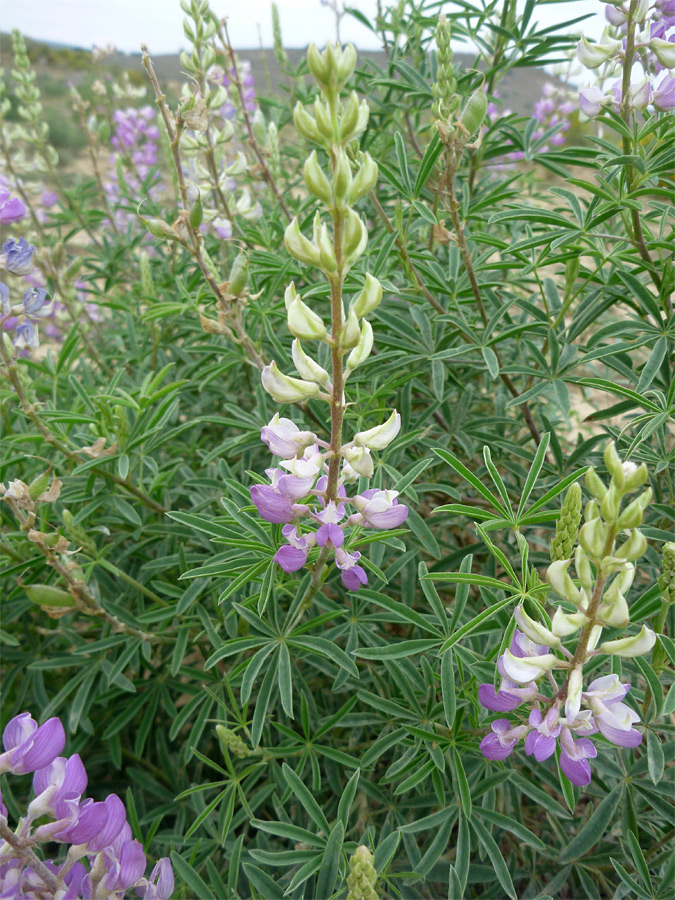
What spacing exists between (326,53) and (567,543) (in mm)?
760

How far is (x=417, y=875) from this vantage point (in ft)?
4.11

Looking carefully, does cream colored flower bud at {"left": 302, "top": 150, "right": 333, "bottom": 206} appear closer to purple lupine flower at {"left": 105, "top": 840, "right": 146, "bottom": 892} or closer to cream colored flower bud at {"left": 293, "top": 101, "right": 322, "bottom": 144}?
cream colored flower bud at {"left": 293, "top": 101, "right": 322, "bottom": 144}

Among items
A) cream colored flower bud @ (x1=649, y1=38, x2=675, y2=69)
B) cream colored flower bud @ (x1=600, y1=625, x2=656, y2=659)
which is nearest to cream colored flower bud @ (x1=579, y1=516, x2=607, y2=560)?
cream colored flower bud @ (x1=600, y1=625, x2=656, y2=659)

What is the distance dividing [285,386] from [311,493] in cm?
20


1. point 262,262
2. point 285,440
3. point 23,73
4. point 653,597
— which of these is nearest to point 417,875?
point 653,597

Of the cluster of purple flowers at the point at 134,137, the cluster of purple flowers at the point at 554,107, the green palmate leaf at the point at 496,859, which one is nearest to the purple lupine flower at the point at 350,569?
the green palmate leaf at the point at 496,859

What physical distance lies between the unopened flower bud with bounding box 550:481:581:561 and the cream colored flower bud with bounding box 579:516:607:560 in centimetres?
21

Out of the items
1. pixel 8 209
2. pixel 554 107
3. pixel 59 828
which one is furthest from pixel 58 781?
pixel 554 107

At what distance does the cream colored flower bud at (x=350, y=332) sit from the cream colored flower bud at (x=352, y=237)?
71 mm

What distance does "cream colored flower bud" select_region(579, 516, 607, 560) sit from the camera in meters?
0.76

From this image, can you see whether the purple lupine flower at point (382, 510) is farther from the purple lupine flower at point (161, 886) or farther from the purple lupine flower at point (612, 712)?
the purple lupine flower at point (161, 886)

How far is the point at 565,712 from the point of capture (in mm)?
877

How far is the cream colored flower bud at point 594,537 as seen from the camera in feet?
2.51

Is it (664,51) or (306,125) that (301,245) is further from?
(664,51)
